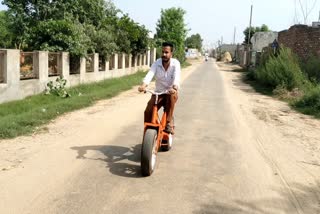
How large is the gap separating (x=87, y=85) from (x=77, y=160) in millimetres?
12445

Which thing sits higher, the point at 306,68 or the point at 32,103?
the point at 306,68

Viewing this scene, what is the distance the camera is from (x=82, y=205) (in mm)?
4438

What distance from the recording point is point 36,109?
10883 mm

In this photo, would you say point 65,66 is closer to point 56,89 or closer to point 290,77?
point 56,89

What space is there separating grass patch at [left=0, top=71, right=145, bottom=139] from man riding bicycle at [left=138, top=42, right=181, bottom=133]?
3.16 m

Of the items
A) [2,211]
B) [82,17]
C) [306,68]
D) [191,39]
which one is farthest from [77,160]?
[191,39]

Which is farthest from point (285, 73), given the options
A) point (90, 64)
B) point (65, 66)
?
point (65, 66)

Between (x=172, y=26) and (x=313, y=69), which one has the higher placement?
(x=172, y=26)

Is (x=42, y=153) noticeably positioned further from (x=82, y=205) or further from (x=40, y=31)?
(x=40, y=31)

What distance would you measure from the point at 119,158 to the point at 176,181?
135 centimetres

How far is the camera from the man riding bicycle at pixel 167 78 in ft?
19.9

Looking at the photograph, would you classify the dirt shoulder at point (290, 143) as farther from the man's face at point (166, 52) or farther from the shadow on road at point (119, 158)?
the man's face at point (166, 52)

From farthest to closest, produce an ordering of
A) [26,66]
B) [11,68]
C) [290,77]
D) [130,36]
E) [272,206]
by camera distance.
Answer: [130,36] → [290,77] → [26,66] → [11,68] → [272,206]

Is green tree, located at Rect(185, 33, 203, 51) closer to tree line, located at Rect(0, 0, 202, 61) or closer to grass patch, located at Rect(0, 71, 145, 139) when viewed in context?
tree line, located at Rect(0, 0, 202, 61)
